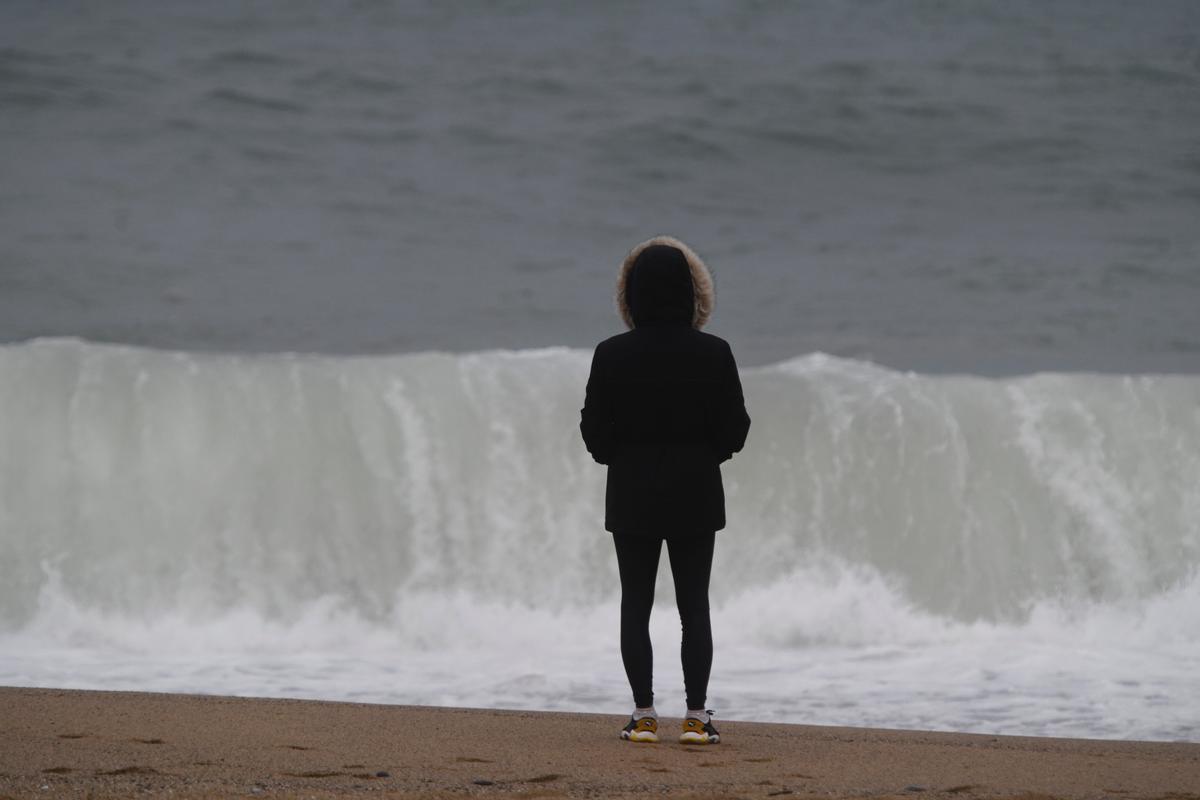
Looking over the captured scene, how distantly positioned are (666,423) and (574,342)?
35.1ft

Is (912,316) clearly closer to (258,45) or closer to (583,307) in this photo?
(583,307)

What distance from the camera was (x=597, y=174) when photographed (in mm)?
19047

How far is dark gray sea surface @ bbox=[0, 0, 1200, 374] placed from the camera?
15.6m

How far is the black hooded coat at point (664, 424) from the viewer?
13.8ft

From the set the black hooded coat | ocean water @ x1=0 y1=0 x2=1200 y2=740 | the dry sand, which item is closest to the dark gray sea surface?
ocean water @ x1=0 y1=0 x2=1200 y2=740

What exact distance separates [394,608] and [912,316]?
8279 mm

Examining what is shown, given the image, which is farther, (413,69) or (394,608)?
(413,69)

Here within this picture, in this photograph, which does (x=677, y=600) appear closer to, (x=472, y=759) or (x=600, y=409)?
(x=600, y=409)

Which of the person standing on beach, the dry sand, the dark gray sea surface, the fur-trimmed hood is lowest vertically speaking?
the dry sand

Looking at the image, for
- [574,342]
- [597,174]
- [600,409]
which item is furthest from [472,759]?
[597,174]

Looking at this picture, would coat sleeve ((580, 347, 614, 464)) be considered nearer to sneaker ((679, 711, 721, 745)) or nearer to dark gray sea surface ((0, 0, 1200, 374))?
sneaker ((679, 711, 721, 745))

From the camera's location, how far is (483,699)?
24.4 ft

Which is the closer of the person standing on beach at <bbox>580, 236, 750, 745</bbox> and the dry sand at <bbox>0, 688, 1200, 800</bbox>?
the dry sand at <bbox>0, 688, 1200, 800</bbox>

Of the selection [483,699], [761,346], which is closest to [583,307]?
[761,346]
